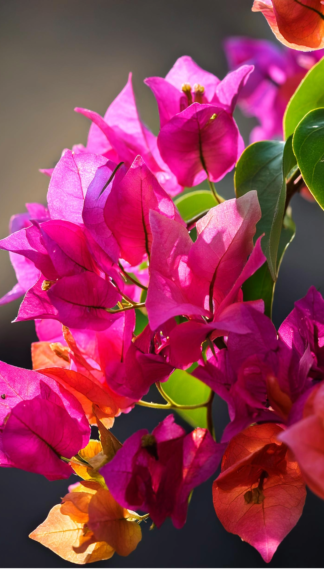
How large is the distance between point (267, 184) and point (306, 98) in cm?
9

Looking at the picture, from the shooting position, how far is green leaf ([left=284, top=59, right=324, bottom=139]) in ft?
1.25

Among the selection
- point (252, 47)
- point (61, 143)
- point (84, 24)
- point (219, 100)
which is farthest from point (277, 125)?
point (84, 24)

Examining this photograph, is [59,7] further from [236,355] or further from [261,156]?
[236,355]

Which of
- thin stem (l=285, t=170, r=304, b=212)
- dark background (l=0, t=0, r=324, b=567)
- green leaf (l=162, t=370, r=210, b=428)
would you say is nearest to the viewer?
thin stem (l=285, t=170, r=304, b=212)

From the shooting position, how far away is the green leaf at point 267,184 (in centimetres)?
30

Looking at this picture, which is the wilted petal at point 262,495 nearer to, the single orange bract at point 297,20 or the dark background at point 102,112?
the single orange bract at point 297,20

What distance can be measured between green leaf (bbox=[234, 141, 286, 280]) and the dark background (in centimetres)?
128

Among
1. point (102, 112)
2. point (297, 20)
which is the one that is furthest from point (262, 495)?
point (102, 112)

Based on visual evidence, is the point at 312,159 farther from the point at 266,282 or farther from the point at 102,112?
the point at 102,112

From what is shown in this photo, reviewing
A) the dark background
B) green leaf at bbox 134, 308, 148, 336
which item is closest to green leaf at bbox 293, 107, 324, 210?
green leaf at bbox 134, 308, 148, 336

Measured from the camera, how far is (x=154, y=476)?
0.91 ft

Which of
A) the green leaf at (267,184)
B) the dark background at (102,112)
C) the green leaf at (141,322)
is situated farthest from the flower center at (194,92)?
the dark background at (102,112)

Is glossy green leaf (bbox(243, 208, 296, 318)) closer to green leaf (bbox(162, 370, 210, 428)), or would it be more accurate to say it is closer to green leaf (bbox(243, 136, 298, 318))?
green leaf (bbox(243, 136, 298, 318))

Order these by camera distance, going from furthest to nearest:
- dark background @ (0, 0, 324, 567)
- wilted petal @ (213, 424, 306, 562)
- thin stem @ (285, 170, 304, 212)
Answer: dark background @ (0, 0, 324, 567) → thin stem @ (285, 170, 304, 212) → wilted petal @ (213, 424, 306, 562)
